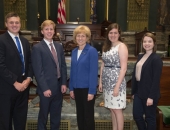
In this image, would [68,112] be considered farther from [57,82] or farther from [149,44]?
[149,44]

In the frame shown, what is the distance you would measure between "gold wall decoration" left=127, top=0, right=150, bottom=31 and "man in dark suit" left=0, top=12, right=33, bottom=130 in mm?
5909

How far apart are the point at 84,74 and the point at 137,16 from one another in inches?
235

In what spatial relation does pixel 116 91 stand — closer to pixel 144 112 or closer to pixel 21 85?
pixel 144 112

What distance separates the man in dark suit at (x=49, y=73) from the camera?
2.37 meters

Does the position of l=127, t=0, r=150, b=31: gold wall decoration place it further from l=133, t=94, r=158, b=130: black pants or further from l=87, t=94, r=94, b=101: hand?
l=87, t=94, r=94, b=101: hand

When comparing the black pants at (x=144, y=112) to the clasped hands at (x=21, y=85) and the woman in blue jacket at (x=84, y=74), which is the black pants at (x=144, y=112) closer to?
the woman in blue jacket at (x=84, y=74)

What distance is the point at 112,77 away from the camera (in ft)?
8.09

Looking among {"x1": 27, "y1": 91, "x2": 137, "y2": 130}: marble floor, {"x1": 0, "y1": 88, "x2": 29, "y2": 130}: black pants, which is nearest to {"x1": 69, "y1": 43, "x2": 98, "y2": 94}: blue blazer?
{"x1": 0, "y1": 88, "x2": 29, "y2": 130}: black pants

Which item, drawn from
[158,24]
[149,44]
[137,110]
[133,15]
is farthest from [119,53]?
[158,24]

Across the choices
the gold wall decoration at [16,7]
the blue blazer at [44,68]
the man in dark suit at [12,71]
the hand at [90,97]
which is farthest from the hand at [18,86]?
the gold wall decoration at [16,7]

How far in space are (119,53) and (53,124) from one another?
1064mm

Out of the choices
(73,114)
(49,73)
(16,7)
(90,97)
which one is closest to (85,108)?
(90,97)

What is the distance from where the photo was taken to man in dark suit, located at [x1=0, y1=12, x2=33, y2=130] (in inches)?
91.4

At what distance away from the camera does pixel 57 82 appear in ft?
8.16
